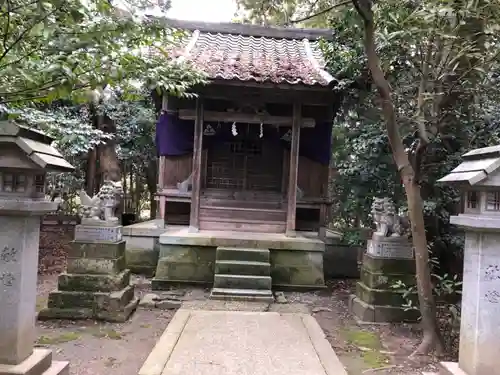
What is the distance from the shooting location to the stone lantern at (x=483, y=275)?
333cm

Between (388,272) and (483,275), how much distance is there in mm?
3191

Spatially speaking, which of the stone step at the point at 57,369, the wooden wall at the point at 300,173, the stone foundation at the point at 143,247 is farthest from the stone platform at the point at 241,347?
the wooden wall at the point at 300,173

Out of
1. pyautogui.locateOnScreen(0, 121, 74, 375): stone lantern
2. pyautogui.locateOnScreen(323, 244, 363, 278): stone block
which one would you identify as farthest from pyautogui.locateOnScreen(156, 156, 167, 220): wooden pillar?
pyautogui.locateOnScreen(0, 121, 74, 375): stone lantern

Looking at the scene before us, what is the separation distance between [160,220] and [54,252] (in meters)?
4.03

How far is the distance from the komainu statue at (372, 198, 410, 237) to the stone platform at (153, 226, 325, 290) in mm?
2077

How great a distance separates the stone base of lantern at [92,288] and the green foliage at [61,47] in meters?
3.52

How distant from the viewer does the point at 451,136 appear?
6.67 m

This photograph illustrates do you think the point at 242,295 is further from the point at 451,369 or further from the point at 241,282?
the point at 451,369

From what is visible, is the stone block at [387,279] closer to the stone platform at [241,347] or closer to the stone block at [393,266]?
the stone block at [393,266]

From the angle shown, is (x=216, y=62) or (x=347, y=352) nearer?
(x=347, y=352)

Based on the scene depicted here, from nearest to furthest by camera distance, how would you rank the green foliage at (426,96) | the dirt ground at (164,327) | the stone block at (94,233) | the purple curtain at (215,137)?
the dirt ground at (164,327), the green foliage at (426,96), the stone block at (94,233), the purple curtain at (215,137)

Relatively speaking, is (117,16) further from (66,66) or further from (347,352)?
(347,352)

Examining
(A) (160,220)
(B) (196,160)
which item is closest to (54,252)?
(A) (160,220)

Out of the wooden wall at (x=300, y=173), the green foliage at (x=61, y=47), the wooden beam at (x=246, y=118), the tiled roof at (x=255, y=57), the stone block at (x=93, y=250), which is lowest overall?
the stone block at (x=93, y=250)
